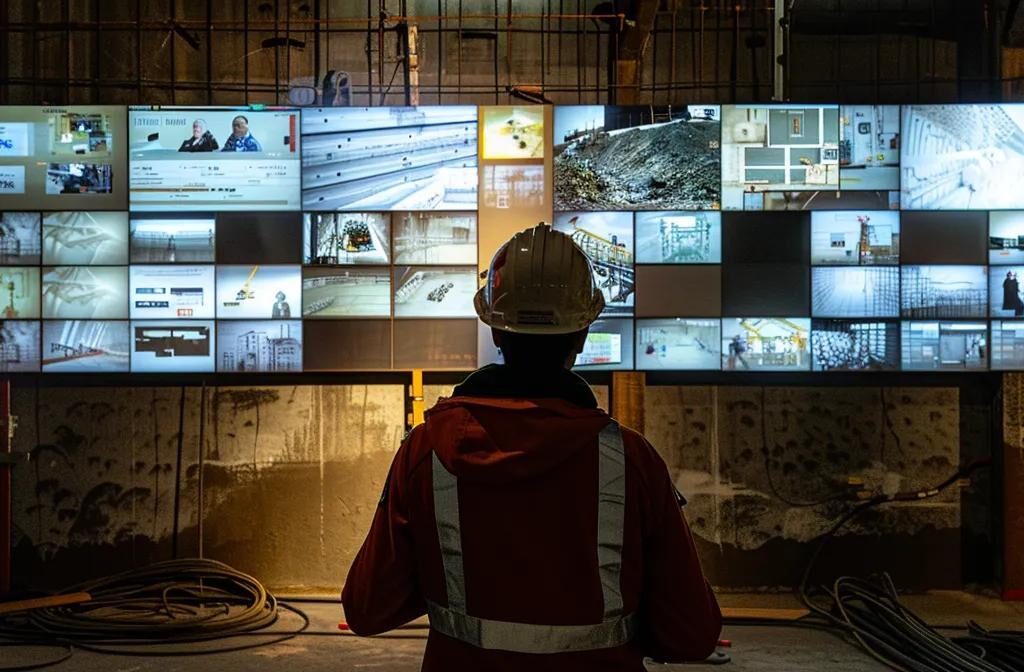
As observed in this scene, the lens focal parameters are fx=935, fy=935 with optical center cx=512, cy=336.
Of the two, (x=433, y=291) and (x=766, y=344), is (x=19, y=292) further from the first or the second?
(x=766, y=344)

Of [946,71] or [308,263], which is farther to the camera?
[946,71]

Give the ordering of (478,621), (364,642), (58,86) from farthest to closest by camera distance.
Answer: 1. (58,86)
2. (364,642)
3. (478,621)

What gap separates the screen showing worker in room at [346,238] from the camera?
6477 mm

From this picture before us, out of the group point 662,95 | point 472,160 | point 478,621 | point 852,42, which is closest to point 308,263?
point 472,160

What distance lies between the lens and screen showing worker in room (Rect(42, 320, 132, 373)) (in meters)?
6.43

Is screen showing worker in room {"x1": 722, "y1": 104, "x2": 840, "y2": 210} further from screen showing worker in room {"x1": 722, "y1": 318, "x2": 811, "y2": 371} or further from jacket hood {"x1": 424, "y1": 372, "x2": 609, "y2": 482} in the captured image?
jacket hood {"x1": 424, "y1": 372, "x2": 609, "y2": 482}

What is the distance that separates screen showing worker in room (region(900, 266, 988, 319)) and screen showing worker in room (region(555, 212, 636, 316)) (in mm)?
1882

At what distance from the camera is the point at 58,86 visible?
6961mm

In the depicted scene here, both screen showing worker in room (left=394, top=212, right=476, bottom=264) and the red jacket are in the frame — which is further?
screen showing worker in room (left=394, top=212, right=476, bottom=264)

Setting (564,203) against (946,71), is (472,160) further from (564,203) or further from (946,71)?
(946,71)

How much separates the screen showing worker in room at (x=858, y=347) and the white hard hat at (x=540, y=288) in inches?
178

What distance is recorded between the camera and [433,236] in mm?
6492

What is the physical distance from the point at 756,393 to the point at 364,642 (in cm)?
313

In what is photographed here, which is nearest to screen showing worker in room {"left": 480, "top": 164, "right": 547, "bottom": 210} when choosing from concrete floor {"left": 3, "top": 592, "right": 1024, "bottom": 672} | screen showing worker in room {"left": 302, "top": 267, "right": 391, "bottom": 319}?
screen showing worker in room {"left": 302, "top": 267, "right": 391, "bottom": 319}
